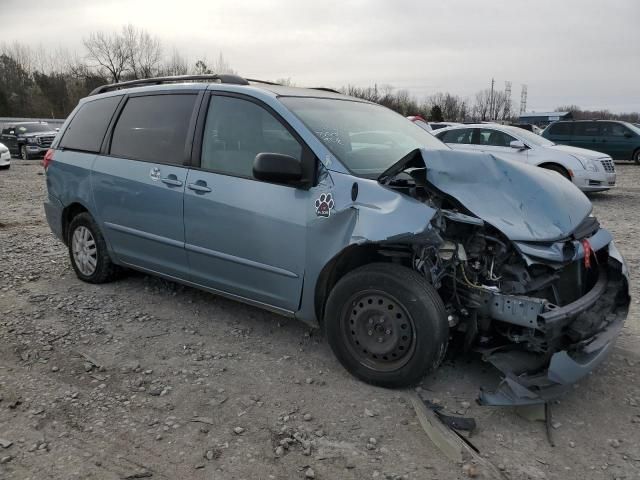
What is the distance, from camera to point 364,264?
332cm

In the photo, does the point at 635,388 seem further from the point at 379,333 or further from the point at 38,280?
the point at 38,280

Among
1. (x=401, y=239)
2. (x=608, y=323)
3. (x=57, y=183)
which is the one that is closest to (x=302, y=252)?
(x=401, y=239)

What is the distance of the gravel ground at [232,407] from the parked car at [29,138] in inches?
723

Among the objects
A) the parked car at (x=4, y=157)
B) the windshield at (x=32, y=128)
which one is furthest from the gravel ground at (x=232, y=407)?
the windshield at (x=32, y=128)

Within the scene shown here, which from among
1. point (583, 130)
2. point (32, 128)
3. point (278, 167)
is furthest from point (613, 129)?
point (32, 128)

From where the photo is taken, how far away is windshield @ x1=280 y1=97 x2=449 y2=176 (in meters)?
3.44

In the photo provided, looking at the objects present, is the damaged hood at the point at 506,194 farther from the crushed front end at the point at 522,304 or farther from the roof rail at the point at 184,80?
the roof rail at the point at 184,80

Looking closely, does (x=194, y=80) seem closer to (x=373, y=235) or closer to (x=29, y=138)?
(x=373, y=235)

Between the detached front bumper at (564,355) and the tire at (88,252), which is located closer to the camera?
the detached front bumper at (564,355)

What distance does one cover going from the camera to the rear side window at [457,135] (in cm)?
1220

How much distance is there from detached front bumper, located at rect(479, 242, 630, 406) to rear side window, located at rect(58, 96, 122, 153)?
372 centimetres

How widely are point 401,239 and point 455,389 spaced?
0.99m

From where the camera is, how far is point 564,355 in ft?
8.75

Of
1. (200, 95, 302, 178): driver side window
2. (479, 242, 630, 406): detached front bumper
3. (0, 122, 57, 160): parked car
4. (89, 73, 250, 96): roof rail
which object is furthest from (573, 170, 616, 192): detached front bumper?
(0, 122, 57, 160): parked car
